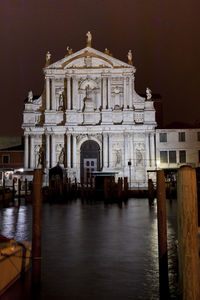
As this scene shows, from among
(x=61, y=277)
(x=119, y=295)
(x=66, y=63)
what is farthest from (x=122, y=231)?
(x=66, y=63)

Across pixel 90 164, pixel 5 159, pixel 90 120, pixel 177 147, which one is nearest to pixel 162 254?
pixel 90 164

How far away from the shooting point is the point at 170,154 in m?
40.0

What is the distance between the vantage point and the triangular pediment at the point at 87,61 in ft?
132

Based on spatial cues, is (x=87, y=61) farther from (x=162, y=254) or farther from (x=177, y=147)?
(x=162, y=254)

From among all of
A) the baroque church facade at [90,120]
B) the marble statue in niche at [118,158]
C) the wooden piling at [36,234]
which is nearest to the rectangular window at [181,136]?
the baroque church facade at [90,120]

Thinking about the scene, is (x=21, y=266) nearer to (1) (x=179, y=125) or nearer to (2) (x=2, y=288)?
(2) (x=2, y=288)

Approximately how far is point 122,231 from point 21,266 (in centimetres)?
599

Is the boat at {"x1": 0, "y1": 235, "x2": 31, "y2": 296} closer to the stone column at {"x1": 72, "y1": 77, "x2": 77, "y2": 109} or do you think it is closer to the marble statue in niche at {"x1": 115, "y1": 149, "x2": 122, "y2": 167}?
the marble statue in niche at {"x1": 115, "y1": 149, "x2": 122, "y2": 167}

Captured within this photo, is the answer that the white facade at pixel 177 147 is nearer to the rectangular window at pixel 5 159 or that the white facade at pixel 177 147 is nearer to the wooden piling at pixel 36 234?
the rectangular window at pixel 5 159

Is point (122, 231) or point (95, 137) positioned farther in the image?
point (95, 137)

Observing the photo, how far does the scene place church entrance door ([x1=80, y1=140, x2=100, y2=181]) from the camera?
1578 inches

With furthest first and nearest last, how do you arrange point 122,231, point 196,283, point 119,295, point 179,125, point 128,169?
1. point 179,125
2. point 128,169
3. point 122,231
4. point 119,295
5. point 196,283

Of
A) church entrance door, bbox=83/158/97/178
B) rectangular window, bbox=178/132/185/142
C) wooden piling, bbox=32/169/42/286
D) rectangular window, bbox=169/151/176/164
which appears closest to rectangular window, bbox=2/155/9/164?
church entrance door, bbox=83/158/97/178

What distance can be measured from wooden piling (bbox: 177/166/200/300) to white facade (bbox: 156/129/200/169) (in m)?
35.8
